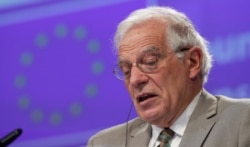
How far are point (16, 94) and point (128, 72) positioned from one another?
76 centimetres

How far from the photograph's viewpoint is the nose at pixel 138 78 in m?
1.91

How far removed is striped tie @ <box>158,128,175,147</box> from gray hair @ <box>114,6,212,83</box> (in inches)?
8.6

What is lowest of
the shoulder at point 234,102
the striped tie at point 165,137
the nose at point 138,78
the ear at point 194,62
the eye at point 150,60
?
the striped tie at point 165,137

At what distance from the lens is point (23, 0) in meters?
2.60

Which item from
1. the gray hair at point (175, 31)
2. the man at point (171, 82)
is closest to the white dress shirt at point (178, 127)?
the man at point (171, 82)

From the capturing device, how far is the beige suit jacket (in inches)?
71.5

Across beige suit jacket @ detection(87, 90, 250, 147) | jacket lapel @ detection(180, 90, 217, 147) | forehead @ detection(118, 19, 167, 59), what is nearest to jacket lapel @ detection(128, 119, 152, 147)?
beige suit jacket @ detection(87, 90, 250, 147)

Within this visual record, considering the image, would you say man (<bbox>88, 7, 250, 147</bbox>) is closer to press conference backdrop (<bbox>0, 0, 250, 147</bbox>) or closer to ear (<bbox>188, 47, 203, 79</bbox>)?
ear (<bbox>188, 47, 203, 79</bbox>)

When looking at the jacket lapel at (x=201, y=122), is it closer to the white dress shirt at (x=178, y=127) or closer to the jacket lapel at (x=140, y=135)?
Result: the white dress shirt at (x=178, y=127)

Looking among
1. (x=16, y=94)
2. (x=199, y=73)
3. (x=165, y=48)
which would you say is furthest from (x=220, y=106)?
(x=16, y=94)

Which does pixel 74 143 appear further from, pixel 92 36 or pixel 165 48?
pixel 165 48

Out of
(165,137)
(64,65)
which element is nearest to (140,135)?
(165,137)

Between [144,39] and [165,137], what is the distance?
325 mm

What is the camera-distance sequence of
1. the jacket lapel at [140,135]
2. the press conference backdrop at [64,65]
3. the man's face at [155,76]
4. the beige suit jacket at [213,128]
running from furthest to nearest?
1. the press conference backdrop at [64,65]
2. the jacket lapel at [140,135]
3. the man's face at [155,76]
4. the beige suit jacket at [213,128]
